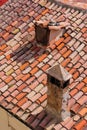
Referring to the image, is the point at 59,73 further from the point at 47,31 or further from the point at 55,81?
the point at 47,31

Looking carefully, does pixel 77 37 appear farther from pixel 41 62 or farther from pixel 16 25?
pixel 16 25

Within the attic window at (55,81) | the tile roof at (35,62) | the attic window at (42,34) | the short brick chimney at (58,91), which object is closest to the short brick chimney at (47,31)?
the attic window at (42,34)

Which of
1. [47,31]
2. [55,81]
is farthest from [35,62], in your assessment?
[55,81]

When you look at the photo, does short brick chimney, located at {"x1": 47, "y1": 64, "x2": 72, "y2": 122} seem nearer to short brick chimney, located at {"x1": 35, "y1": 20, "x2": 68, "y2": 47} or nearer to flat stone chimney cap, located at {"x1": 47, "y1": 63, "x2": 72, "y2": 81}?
flat stone chimney cap, located at {"x1": 47, "y1": 63, "x2": 72, "y2": 81}

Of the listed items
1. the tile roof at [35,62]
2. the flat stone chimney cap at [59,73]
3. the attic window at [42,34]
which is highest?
the flat stone chimney cap at [59,73]

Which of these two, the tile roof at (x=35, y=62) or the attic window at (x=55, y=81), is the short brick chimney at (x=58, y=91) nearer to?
the attic window at (x=55, y=81)
